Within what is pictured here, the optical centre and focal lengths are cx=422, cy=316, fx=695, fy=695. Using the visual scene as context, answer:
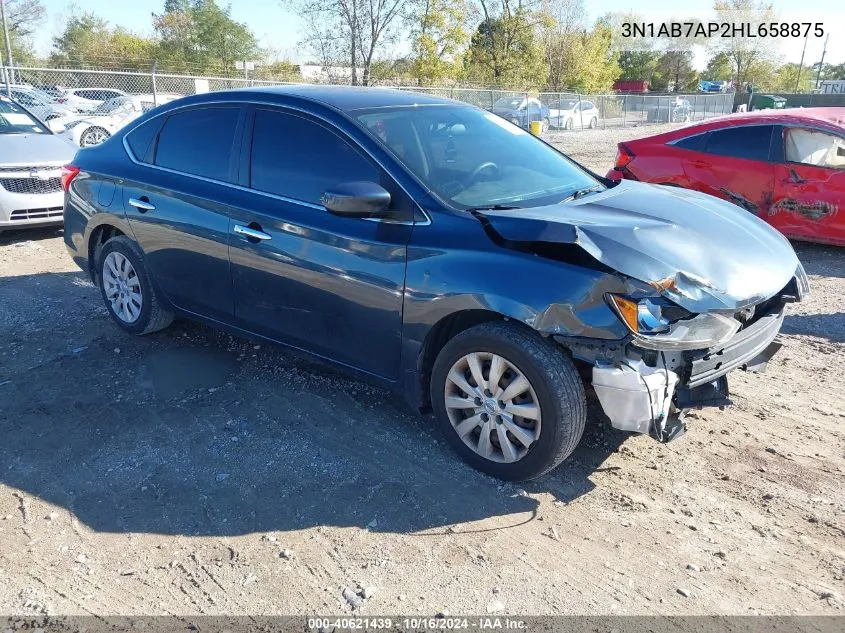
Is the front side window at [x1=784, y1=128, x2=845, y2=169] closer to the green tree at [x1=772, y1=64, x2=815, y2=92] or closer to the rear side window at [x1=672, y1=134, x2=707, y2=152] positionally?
the rear side window at [x1=672, y1=134, x2=707, y2=152]

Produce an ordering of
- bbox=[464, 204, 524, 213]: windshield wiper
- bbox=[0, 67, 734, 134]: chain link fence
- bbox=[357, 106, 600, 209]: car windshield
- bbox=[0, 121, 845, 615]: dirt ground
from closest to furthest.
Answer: bbox=[0, 121, 845, 615]: dirt ground → bbox=[464, 204, 524, 213]: windshield wiper → bbox=[357, 106, 600, 209]: car windshield → bbox=[0, 67, 734, 134]: chain link fence

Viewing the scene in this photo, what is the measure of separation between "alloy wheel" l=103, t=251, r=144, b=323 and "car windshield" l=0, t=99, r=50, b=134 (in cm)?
546

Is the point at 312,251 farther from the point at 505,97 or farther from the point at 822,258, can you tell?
the point at 505,97

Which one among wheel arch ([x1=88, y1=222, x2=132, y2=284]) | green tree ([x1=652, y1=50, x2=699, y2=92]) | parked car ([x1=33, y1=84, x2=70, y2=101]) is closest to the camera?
wheel arch ([x1=88, y1=222, x2=132, y2=284])

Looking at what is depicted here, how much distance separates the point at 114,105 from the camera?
19641 millimetres

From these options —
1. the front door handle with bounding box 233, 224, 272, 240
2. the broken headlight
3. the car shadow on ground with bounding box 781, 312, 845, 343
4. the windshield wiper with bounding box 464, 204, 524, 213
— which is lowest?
the car shadow on ground with bounding box 781, 312, 845, 343

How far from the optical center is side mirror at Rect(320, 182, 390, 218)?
3439mm

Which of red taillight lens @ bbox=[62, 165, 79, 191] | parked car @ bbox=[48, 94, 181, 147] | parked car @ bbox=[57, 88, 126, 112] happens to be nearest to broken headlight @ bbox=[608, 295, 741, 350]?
red taillight lens @ bbox=[62, 165, 79, 191]

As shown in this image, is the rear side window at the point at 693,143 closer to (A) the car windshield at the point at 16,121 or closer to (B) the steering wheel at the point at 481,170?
(B) the steering wheel at the point at 481,170

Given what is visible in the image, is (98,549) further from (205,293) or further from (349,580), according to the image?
(205,293)

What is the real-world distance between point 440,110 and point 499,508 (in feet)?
8.13

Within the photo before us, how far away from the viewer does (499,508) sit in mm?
3268

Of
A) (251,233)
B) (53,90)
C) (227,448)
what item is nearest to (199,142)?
(251,233)

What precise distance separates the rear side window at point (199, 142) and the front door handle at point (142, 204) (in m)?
0.27
